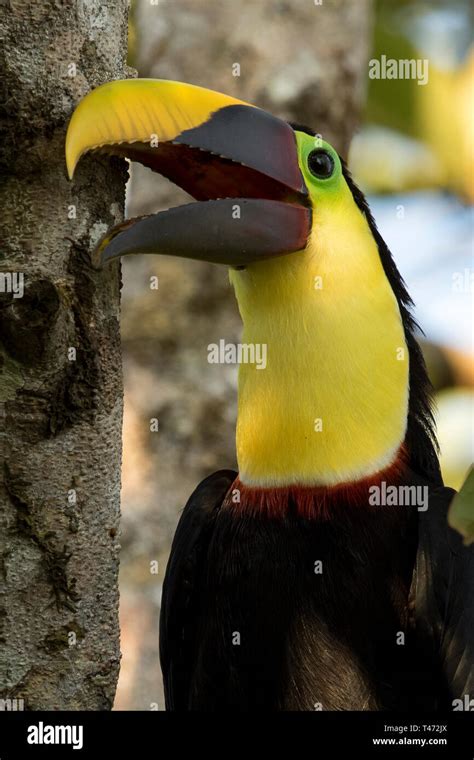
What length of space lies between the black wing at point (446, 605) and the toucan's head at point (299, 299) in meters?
0.32

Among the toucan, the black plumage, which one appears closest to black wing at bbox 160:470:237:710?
the toucan

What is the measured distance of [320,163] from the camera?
3.47 m

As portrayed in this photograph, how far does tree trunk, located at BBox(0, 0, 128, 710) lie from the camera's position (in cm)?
239

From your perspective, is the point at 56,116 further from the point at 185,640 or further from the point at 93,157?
the point at 185,640

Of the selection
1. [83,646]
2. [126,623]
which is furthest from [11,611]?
[126,623]

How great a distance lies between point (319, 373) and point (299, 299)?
0.79 ft

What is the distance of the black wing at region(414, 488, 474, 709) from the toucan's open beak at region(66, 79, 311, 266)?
39.4 inches

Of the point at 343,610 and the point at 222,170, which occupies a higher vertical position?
the point at 222,170

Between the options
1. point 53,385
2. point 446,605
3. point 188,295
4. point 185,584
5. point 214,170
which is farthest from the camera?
point 188,295

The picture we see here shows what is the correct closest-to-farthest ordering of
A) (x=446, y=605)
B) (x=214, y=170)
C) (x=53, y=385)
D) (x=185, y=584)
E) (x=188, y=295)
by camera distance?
(x=53, y=385) < (x=446, y=605) < (x=214, y=170) < (x=185, y=584) < (x=188, y=295)

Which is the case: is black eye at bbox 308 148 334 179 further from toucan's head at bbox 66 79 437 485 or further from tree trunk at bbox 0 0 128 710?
tree trunk at bbox 0 0 128 710

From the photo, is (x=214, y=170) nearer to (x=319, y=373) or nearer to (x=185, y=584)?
(x=319, y=373)

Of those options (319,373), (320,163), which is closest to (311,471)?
(319,373)

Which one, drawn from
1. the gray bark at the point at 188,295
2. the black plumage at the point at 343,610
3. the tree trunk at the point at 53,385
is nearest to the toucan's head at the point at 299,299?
the black plumage at the point at 343,610
